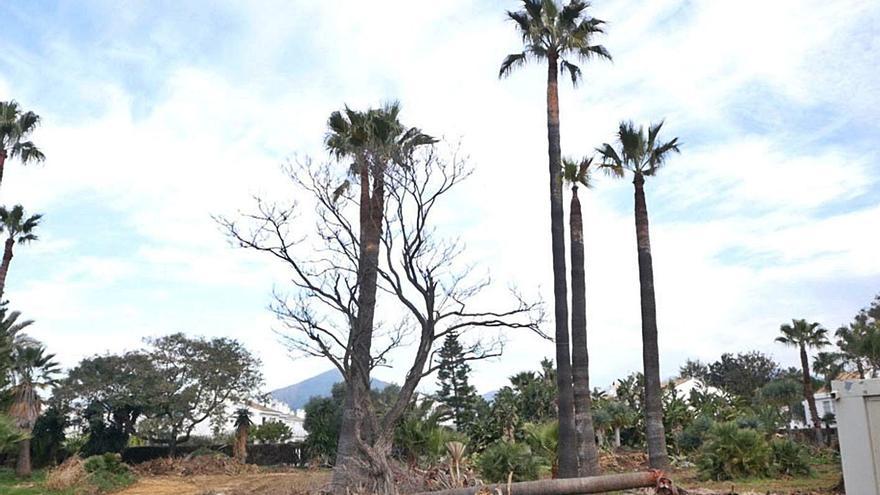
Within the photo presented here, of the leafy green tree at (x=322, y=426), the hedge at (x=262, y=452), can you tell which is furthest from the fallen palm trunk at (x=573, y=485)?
the hedge at (x=262, y=452)

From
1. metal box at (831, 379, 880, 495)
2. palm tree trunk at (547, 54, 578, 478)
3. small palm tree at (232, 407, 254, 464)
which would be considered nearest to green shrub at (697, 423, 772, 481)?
palm tree trunk at (547, 54, 578, 478)

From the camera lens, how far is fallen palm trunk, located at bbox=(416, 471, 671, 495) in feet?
33.9

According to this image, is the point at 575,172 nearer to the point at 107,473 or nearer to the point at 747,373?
the point at 107,473

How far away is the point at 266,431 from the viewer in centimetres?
3906

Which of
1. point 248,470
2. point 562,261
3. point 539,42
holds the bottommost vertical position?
point 248,470

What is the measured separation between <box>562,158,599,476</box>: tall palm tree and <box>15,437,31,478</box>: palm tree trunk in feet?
73.8

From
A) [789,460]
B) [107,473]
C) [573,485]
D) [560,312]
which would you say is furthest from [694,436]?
[107,473]

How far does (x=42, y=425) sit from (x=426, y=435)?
20412mm

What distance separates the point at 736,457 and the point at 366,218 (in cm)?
1136

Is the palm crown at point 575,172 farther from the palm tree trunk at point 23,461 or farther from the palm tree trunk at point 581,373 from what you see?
the palm tree trunk at point 23,461

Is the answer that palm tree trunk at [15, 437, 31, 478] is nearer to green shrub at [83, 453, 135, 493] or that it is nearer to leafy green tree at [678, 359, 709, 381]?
green shrub at [83, 453, 135, 493]

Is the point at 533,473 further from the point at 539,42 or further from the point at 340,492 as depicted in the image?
the point at 539,42

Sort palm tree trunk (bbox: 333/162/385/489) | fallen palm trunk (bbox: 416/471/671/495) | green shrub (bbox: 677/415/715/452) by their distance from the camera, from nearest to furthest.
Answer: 1. fallen palm trunk (bbox: 416/471/671/495)
2. palm tree trunk (bbox: 333/162/385/489)
3. green shrub (bbox: 677/415/715/452)

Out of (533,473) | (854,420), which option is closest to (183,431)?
(533,473)
